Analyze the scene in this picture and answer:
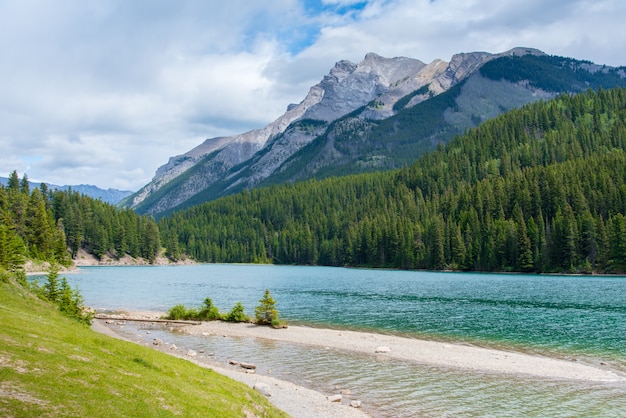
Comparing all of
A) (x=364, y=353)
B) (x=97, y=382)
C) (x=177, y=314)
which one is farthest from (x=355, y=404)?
(x=177, y=314)

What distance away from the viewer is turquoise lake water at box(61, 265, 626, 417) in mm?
28203

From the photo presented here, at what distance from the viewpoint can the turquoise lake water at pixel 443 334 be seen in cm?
2820

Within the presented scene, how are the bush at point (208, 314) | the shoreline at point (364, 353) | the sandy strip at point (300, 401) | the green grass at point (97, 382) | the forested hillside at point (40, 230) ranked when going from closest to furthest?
the green grass at point (97, 382) → the sandy strip at point (300, 401) → the shoreline at point (364, 353) → the bush at point (208, 314) → the forested hillside at point (40, 230)

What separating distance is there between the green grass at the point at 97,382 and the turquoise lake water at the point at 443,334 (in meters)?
10.00

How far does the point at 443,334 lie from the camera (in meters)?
50.8

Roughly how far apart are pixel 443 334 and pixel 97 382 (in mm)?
40383

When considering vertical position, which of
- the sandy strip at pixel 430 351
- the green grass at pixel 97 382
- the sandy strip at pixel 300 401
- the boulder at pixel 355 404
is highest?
the green grass at pixel 97 382

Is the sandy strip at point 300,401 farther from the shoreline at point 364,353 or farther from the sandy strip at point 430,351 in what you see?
the sandy strip at point 430,351

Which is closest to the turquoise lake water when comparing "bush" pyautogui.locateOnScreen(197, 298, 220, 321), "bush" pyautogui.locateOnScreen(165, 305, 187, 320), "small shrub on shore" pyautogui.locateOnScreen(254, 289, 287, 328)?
"small shrub on shore" pyautogui.locateOnScreen(254, 289, 287, 328)

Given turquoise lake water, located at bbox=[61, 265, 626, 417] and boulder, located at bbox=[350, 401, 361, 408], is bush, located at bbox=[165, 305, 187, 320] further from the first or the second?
boulder, located at bbox=[350, 401, 361, 408]

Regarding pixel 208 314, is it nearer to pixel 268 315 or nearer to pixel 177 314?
pixel 177 314

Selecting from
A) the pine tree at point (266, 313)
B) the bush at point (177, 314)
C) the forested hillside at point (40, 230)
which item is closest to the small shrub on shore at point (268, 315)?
the pine tree at point (266, 313)

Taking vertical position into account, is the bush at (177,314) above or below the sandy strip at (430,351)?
above

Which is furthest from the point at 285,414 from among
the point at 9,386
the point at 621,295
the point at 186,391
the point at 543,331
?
the point at 621,295
